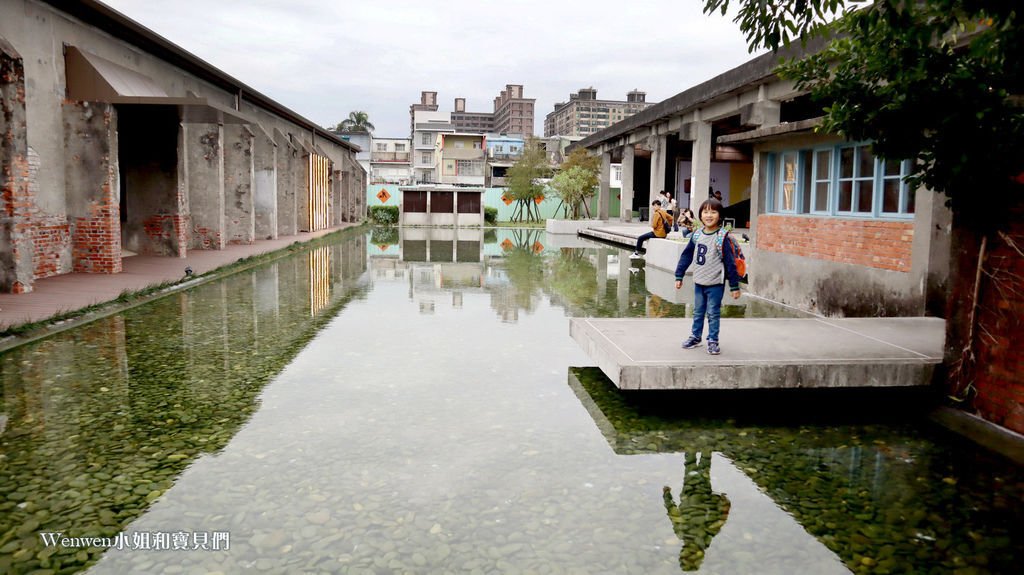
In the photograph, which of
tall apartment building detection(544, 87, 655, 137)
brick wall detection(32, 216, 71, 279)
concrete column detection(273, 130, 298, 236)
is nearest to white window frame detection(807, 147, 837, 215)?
brick wall detection(32, 216, 71, 279)

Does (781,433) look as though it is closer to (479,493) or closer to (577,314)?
(479,493)

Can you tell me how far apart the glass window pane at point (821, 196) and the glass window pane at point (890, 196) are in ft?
4.26

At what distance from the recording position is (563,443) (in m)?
5.45

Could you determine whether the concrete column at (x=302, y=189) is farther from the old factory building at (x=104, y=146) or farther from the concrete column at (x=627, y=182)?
the concrete column at (x=627, y=182)

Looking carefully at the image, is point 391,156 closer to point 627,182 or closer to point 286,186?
point 627,182

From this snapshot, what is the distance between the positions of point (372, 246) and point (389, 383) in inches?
766

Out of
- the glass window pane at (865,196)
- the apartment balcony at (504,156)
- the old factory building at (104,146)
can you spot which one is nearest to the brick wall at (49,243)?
the old factory building at (104,146)

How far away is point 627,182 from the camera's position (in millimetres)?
38188

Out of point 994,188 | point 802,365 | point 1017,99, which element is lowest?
point 802,365

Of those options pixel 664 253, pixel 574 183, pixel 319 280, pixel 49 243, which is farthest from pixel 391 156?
pixel 49 243

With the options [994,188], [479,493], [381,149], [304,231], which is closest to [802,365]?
[994,188]

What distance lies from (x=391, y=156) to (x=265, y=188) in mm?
63215

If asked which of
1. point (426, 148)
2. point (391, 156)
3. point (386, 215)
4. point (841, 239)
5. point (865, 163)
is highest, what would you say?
point (426, 148)

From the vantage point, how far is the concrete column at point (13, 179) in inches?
406
